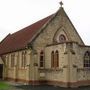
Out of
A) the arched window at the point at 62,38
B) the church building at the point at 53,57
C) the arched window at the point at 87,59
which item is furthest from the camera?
the arched window at the point at 62,38

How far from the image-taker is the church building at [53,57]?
121 feet

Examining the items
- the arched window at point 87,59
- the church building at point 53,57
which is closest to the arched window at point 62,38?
the church building at point 53,57

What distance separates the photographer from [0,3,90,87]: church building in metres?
36.8

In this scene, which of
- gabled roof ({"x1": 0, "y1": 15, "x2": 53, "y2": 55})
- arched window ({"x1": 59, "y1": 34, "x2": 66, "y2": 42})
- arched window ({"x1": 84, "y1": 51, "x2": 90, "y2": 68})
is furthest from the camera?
arched window ({"x1": 59, "y1": 34, "x2": 66, "y2": 42})

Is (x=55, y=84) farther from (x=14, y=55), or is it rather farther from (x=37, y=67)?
(x=14, y=55)

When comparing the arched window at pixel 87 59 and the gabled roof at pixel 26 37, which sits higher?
the gabled roof at pixel 26 37

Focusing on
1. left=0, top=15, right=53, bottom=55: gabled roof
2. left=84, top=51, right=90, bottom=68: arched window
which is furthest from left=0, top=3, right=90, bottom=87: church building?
left=0, top=15, right=53, bottom=55: gabled roof

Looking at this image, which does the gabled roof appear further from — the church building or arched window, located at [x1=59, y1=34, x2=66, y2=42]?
arched window, located at [x1=59, y1=34, x2=66, y2=42]

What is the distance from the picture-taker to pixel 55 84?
38.5 m

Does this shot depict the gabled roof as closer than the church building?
No

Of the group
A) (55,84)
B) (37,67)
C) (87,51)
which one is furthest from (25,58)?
(87,51)

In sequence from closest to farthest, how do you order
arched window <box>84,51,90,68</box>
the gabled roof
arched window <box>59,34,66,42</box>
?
arched window <box>84,51,90,68</box> < the gabled roof < arched window <box>59,34,66,42</box>

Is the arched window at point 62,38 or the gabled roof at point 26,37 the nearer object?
the gabled roof at point 26,37

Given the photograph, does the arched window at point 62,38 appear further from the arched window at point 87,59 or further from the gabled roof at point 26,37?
the arched window at point 87,59
